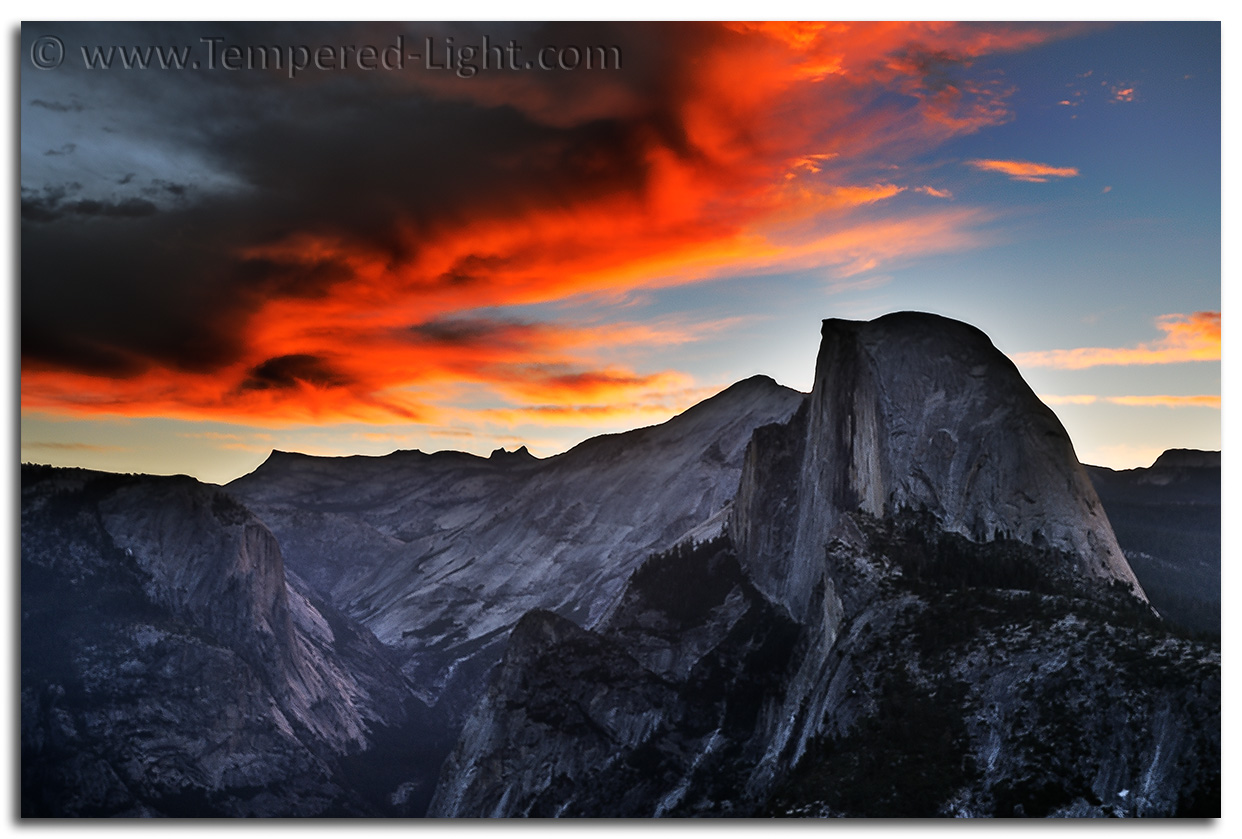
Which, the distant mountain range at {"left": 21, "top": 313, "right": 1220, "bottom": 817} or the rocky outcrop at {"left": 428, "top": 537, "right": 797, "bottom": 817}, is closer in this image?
the distant mountain range at {"left": 21, "top": 313, "right": 1220, "bottom": 817}

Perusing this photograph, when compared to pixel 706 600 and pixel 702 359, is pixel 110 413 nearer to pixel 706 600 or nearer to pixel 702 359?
pixel 702 359

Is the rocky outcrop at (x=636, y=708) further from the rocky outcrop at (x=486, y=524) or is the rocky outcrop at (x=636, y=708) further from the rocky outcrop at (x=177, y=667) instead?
the rocky outcrop at (x=486, y=524)

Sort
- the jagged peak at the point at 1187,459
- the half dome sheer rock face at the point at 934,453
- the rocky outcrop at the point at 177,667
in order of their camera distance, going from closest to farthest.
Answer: the jagged peak at the point at 1187,459
the rocky outcrop at the point at 177,667
the half dome sheer rock face at the point at 934,453

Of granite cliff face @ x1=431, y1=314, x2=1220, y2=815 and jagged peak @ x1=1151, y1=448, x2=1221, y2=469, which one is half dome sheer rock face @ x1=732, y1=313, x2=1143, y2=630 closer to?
granite cliff face @ x1=431, y1=314, x2=1220, y2=815

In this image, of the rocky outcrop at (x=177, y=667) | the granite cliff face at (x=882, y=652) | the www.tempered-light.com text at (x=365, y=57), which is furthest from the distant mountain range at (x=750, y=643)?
the www.tempered-light.com text at (x=365, y=57)

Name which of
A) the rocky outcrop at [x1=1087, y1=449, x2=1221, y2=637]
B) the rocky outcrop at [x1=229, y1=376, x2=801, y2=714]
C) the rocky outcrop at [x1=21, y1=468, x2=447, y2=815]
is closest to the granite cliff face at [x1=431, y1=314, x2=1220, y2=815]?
the rocky outcrop at [x1=1087, y1=449, x2=1221, y2=637]

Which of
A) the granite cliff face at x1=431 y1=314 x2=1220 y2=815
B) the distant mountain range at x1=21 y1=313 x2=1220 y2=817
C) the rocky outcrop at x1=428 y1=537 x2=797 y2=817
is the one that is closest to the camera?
the granite cliff face at x1=431 y1=314 x2=1220 y2=815

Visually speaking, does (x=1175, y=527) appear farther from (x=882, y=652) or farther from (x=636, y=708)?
(x=636, y=708)
